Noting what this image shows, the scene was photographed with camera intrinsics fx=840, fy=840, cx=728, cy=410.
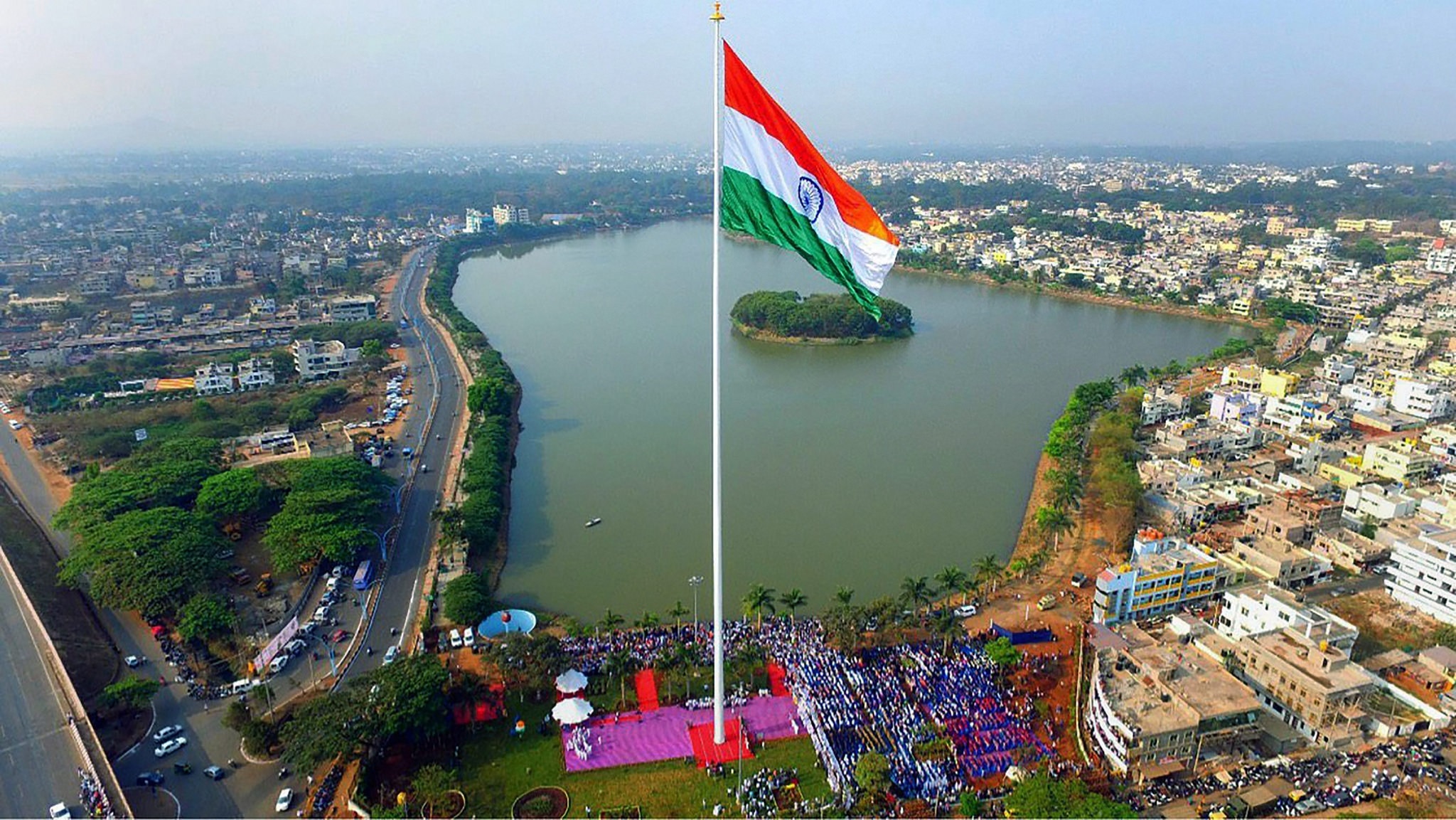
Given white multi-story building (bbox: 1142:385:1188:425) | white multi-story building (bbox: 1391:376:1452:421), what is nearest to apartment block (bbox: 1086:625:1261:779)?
white multi-story building (bbox: 1142:385:1188:425)

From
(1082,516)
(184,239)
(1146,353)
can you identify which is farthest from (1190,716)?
(184,239)

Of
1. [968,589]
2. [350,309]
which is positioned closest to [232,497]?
[968,589]

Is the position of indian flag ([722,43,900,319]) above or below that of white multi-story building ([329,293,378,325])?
above

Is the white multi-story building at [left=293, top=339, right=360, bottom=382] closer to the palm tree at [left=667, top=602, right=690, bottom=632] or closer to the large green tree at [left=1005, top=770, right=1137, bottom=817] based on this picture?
the palm tree at [left=667, top=602, right=690, bottom=632]

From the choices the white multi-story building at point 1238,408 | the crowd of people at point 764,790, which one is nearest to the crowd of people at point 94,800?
the crowd of people at point 764,790

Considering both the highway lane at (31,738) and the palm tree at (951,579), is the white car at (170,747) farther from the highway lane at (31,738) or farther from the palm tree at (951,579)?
the palm tree at (951,579)

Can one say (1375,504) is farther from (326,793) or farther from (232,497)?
(232,497)
